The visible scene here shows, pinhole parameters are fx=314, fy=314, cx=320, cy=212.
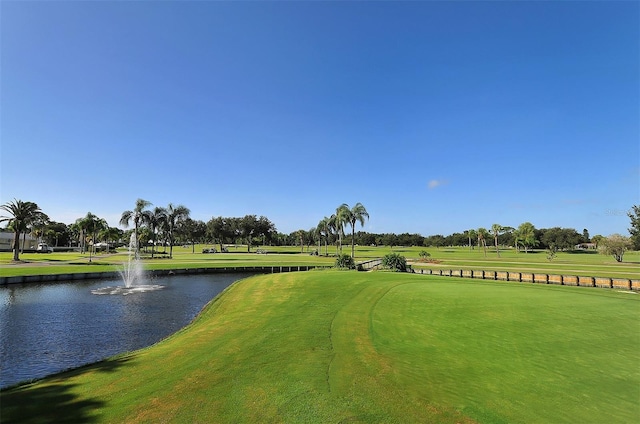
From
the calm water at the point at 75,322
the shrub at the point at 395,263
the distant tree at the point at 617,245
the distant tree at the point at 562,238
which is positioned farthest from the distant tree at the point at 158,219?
the distant tree at the point at 562,238

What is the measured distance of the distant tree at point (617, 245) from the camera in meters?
70.8

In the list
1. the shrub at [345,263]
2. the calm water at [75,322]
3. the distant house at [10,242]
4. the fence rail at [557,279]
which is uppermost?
the distant house at [10,242]

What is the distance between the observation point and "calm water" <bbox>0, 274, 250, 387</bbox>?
1572 centimetres

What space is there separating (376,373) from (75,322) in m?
23.2

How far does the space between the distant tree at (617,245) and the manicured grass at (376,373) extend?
229 feet

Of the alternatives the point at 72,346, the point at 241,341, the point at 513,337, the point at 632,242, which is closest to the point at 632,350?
the point at 513,337

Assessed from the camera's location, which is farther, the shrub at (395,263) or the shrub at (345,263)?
the shrub at (345,263)

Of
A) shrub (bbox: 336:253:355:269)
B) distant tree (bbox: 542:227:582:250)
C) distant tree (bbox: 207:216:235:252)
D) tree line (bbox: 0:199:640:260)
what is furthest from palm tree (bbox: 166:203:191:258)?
distant tree (bbox: 542:227:582:250)

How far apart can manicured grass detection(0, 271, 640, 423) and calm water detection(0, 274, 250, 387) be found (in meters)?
5.23

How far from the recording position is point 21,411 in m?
7.64

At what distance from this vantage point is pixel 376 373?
403 inches

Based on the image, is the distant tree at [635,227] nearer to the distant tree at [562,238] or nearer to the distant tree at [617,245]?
the distant tree at [617,245]

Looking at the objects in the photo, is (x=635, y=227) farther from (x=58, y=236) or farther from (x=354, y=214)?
(x=58, y=236)

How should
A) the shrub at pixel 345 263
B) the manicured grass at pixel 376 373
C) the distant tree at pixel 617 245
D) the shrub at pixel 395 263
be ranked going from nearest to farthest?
the manicured grass at pixel 376 373 < the shrub at pixel 395 263 < the shrub at pixel 345 263 < the distant tree at pixel 617 245
